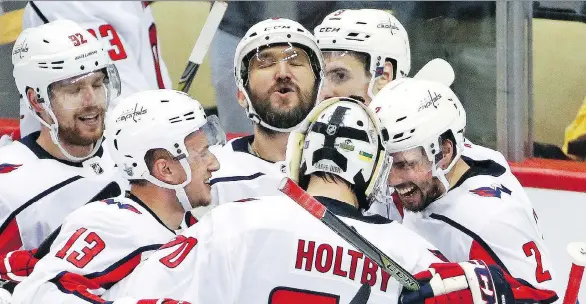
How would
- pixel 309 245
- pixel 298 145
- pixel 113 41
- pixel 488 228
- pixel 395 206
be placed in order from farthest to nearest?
pixel 113 41, pixel 395 206, pixel 488 228, pixel 298 145, pixel 309 245

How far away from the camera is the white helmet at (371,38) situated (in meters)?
3.31

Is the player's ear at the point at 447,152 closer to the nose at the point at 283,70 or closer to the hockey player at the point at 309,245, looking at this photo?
the hockey player at the point at 309,245

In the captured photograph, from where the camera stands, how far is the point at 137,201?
2.93 m

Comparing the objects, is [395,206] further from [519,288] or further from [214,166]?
[519,288]

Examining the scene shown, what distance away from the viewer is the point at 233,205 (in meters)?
2.34

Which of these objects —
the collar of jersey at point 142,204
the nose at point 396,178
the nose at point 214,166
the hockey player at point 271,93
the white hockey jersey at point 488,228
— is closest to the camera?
the white hockey jersey at point 488,228

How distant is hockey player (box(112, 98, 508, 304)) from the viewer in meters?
2.27

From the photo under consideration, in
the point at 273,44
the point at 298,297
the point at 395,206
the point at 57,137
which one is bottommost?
the point at 395,206

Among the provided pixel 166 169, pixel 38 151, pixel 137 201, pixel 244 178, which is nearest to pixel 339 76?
pixel 244 178

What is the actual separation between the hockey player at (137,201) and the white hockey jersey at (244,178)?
0.12 meters

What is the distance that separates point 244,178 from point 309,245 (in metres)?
0.93

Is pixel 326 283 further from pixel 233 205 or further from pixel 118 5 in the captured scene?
pixel 118 5

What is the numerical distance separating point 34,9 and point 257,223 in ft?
7.14

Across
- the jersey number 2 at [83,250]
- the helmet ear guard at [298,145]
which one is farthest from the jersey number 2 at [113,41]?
the helmet ear guard at [298,145]
